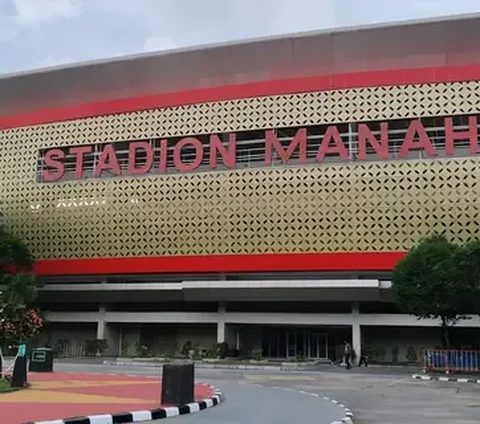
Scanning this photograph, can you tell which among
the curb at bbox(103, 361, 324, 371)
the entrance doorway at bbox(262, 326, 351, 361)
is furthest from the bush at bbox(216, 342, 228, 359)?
the entrance doorway at bbox(262, 326, 351, 361)

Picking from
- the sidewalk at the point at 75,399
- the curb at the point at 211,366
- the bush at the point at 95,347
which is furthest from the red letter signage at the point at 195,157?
the sidewalk at the point at 75,399

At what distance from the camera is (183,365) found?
11508mm

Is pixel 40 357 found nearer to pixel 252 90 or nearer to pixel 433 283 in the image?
pixel 433 283

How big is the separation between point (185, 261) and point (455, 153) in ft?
54.3

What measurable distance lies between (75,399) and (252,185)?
25470 millimetres

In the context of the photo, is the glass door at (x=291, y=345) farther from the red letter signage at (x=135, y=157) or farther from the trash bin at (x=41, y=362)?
the trash bin at (x=41, y=362)

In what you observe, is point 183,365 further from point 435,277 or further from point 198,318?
point 198,318

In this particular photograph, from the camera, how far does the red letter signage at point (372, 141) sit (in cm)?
3544

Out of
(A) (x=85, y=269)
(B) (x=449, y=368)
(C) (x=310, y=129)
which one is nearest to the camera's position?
(B) (x=449, y=368)

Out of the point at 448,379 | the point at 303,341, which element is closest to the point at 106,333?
the point at 303,341

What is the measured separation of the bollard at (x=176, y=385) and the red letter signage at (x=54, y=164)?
3194cm

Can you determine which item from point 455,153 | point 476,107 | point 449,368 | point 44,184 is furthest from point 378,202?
point 44,184

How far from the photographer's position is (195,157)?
38812 mm

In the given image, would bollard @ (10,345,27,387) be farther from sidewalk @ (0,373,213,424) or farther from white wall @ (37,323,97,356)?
white wall @ (37,323,97,356)
